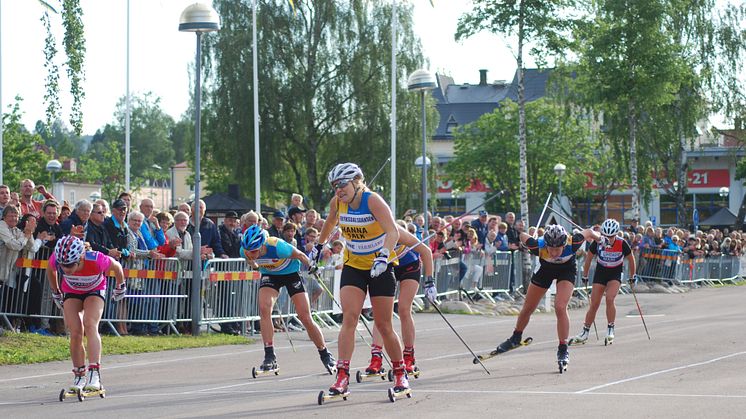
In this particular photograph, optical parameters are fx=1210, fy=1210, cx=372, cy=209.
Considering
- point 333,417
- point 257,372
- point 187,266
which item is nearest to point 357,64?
point 187,266

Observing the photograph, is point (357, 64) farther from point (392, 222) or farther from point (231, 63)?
point (392, 222)

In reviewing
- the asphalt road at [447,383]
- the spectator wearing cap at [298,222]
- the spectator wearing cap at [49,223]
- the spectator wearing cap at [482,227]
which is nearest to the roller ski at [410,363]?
the asphalt road at [447,383]

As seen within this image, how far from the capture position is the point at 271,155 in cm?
4881

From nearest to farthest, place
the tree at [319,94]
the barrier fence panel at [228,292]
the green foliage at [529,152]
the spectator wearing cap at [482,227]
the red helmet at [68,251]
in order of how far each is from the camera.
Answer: the red helmet at [68,251]
the barrier fence panel at [228,292]
the spectator wearing cap at [482,227]
the tree at [319,94]
the green foliage at [529,152]

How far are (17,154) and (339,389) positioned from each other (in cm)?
6127

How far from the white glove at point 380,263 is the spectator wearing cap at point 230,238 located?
1007cm

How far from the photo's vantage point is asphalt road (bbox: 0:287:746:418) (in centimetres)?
1042

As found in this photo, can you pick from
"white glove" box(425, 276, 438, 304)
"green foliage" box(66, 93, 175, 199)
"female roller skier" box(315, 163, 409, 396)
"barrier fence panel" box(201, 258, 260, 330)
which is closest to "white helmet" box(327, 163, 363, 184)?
"female roller skier" box(315, 163, 409, 396)

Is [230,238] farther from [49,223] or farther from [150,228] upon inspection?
[49,223]

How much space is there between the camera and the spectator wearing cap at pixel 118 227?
689 inches

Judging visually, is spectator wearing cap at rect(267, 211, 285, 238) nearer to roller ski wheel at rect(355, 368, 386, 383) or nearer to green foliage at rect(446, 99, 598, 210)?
roller ski wheel at rect(355, 368, 386, 383)

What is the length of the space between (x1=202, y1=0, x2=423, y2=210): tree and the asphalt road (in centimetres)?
2872

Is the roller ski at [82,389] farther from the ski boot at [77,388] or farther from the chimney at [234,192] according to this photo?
the chimney at [234,192]

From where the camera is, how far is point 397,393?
1090 centimetres
